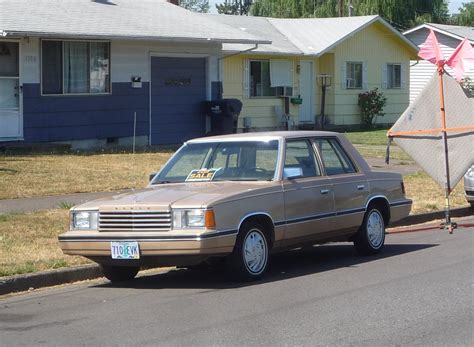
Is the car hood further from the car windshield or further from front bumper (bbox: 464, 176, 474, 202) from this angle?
front bumper (bbox: 464, 176, 474, 202)

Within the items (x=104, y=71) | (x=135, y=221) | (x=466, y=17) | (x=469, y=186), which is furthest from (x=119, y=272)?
(x=466, y=17)

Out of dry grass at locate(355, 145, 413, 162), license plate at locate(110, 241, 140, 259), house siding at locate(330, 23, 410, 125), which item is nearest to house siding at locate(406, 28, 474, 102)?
house siding at locate(330, 23, 410, 125)

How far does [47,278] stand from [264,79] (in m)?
22.9

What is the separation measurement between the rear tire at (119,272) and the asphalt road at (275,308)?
0.12 meters

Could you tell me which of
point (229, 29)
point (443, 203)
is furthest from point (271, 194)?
point (229, 29)

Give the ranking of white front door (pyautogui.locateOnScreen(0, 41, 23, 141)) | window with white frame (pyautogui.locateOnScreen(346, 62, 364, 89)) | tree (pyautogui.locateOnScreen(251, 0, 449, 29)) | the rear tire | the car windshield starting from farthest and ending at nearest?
tree (pyautogui.locateOnScreen(251, 0, 449, 29)), window with white frame (pyautogui.locateOnScreen(346, 62, 364, 89)), white front door (pyautogui.locateOnScreen(0, 41, 23, 141)), the car windshield, the rear tire

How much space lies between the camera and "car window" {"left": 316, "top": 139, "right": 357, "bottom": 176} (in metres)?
11.7

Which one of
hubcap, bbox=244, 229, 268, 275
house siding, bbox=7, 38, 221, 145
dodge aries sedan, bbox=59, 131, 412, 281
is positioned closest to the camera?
dodge aries sedan, bbox=59, 131, 412, 281

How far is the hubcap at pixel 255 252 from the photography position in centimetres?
1015

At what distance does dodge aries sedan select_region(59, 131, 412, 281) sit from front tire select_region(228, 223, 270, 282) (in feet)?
0.04

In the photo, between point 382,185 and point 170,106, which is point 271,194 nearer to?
point 382,185

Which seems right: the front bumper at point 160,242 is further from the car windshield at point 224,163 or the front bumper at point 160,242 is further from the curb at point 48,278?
the car windshield at point 224,163

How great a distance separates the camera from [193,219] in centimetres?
971

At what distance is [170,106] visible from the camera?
26.5 meters
